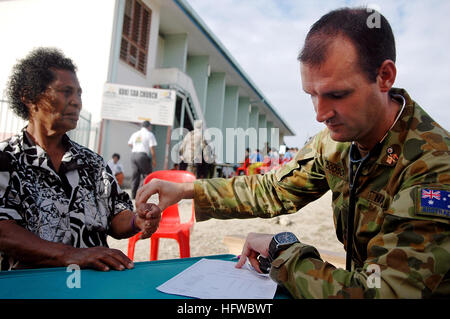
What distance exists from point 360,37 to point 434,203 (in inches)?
21.8

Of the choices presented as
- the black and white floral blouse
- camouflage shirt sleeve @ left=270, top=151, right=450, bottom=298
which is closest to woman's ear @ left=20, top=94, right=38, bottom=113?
the black and white floral blouse

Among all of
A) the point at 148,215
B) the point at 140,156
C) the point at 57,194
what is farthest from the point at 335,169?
the point at 140,156

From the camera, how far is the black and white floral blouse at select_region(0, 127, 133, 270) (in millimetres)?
1493

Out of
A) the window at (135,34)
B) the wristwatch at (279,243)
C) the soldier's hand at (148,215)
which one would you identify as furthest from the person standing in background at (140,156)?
the wristwatch at (279,243)

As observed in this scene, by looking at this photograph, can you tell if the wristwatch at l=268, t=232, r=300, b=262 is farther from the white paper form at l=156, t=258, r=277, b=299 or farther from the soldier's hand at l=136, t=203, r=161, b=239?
the soldier's hand at l=136, t=203, r=161, b=239

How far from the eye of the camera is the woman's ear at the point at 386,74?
1.09m

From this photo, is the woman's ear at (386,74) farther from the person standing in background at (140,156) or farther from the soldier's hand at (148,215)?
the person standing in background at (140,156)

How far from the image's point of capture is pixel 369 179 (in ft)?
4.05

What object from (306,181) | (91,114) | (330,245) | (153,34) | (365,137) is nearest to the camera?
(365,137)

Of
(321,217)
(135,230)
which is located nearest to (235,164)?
(321,217)

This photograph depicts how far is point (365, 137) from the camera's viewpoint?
4.11 ft

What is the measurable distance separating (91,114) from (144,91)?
1.95 metres

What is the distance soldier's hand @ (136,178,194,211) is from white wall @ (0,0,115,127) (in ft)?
25.7

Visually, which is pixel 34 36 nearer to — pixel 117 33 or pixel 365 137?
pixel 117 33
